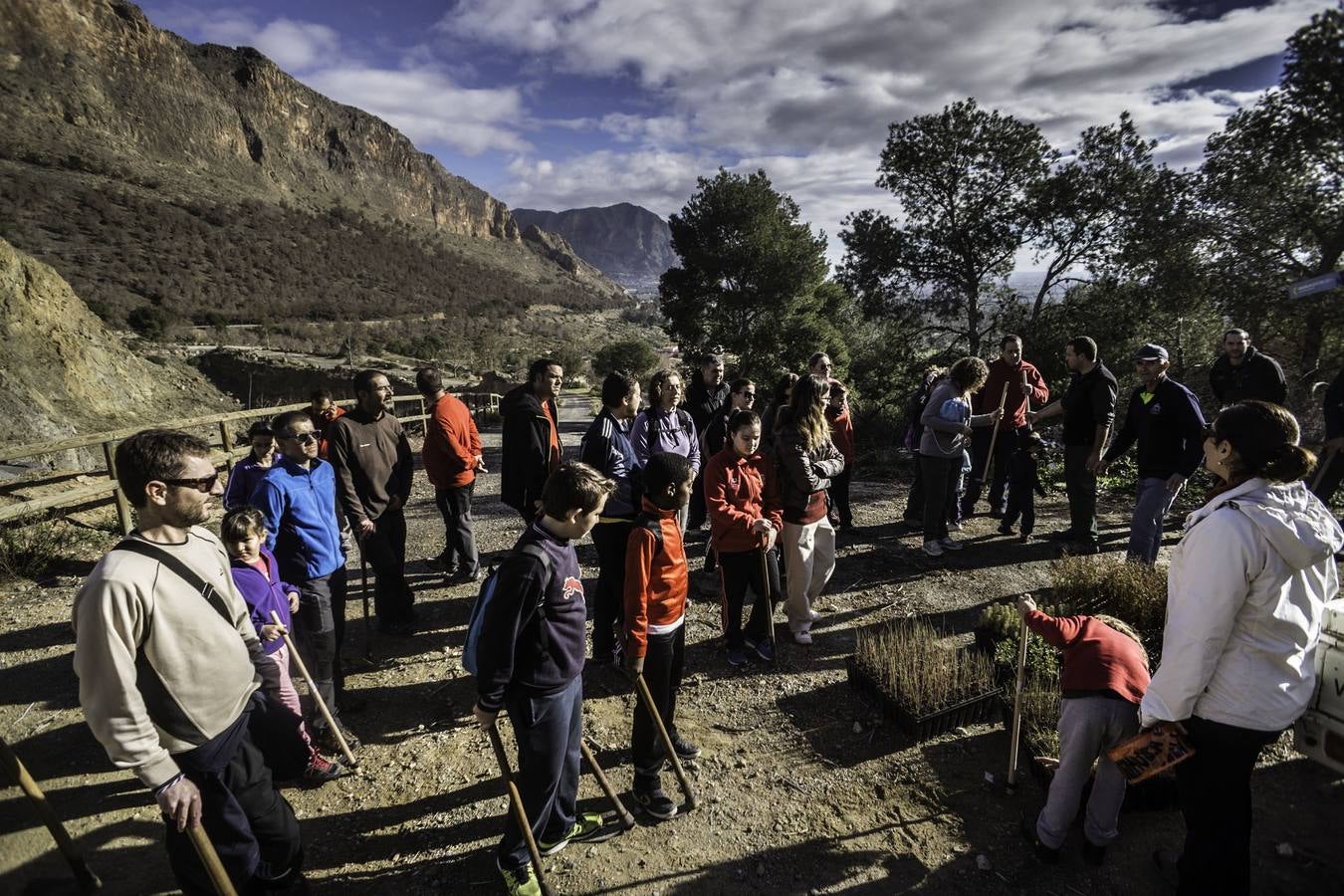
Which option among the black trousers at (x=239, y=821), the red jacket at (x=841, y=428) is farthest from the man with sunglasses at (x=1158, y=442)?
the black trousers at (x=239, y=821)

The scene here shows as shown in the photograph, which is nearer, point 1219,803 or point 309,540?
point 1219,803

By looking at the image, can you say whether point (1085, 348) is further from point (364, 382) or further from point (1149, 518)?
point (364, 382)

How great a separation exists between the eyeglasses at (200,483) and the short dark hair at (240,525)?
0.92 meters

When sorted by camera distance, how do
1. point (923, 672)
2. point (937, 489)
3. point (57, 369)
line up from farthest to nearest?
point (57, 369) → point (937, 489) → point (923, 672)

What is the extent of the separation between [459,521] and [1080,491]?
6531mm

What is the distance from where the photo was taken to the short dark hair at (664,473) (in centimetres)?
296

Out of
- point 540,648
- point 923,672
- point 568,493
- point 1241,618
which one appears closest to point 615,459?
point 568,493

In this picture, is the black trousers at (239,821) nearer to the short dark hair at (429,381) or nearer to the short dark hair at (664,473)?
the short dark hair at (664,473)

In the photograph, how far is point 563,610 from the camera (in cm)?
250

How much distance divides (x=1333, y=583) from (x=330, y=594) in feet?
16.2

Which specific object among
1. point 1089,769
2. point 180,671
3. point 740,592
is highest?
point 180,671

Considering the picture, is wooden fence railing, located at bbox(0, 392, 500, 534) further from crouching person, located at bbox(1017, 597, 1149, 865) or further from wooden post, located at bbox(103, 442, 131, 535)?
crouching person, located at bbox(1017, 597, 1149, 865)

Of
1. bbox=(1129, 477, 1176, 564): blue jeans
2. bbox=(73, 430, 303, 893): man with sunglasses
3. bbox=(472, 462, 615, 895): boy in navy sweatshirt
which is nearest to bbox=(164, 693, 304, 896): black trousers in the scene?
bbox=(73, 430, 303, 893): man with sunglasses

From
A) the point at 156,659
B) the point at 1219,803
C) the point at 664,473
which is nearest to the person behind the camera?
the point at 156,659
